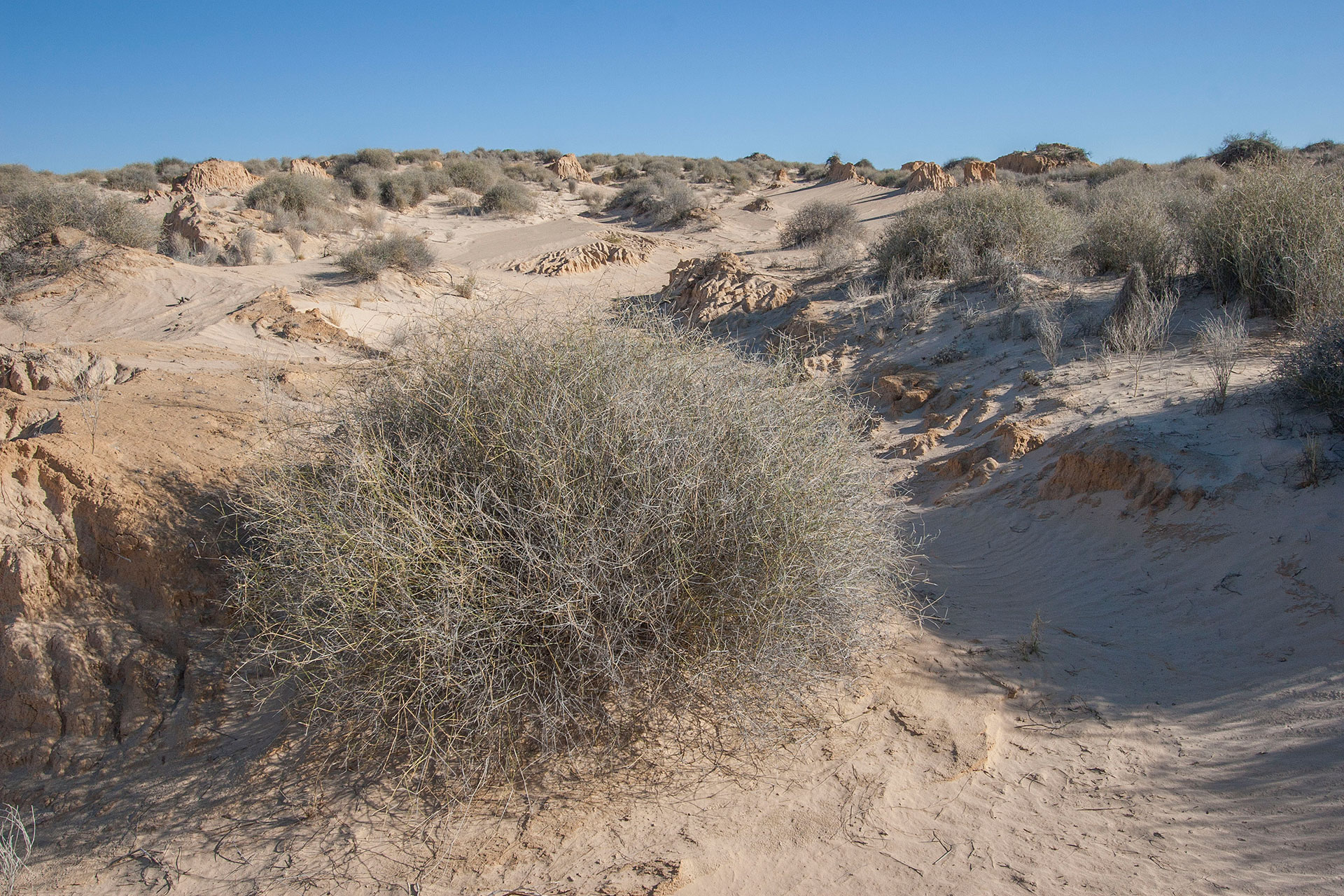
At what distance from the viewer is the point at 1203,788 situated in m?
2.83

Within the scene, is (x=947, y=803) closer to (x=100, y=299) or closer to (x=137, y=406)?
(x=137, y=406)

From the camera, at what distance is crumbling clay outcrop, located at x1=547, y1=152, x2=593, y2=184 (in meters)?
31.3

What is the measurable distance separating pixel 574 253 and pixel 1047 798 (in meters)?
16.2

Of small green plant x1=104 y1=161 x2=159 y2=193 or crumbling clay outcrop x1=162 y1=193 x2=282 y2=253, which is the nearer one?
crumbling clay outcrop x1=162 y1=193 x2=282 y2=253

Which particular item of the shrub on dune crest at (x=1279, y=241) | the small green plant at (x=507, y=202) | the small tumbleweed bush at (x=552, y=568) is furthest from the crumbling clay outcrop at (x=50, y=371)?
the small green plant at (x=507, y=202)

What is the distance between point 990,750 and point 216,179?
26.2 m

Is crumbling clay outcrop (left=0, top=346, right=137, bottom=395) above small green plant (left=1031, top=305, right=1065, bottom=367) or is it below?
below

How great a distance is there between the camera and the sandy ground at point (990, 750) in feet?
8.28

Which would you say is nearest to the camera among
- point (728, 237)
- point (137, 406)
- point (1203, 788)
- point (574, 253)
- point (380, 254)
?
point (1203, 788)

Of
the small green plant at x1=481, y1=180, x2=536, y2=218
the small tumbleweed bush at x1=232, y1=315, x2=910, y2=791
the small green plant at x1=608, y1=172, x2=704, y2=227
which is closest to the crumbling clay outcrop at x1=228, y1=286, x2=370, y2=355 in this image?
the small tumbleweed bush at x1=232, y1=315, x2=910, y2=791

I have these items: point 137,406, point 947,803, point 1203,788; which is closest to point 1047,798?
point 947,803

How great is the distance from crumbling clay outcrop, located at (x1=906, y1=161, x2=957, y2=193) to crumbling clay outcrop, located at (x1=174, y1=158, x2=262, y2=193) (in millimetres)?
20369

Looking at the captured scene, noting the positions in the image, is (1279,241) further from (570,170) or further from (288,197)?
(570,170)

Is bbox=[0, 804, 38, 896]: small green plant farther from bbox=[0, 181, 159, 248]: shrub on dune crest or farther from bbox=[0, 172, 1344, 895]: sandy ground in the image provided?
bbox=[0, 181, 159, 248]: shrub on dune crest
